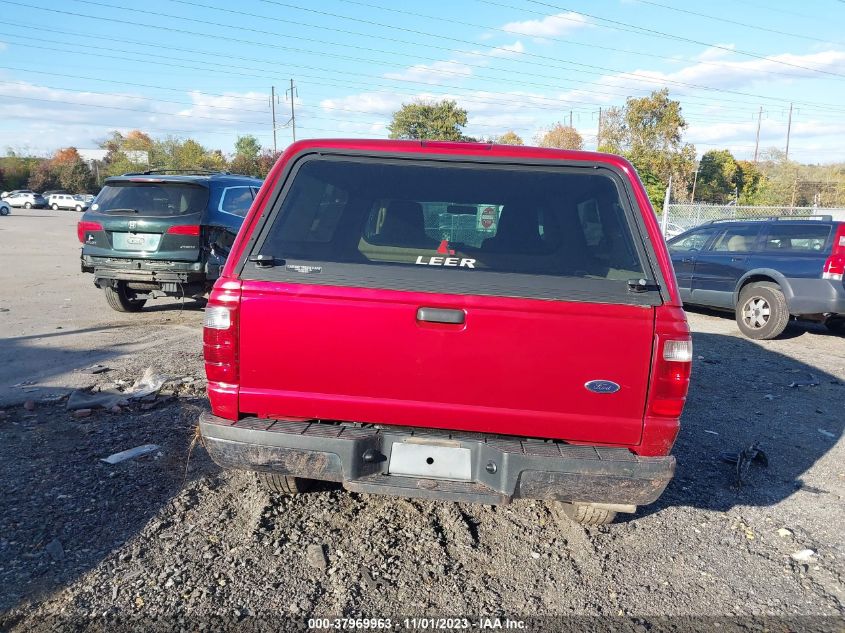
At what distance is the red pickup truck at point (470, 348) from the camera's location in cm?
272

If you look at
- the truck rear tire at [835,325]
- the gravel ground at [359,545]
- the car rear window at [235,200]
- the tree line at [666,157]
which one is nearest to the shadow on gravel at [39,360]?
the gravel ground at [359,545]

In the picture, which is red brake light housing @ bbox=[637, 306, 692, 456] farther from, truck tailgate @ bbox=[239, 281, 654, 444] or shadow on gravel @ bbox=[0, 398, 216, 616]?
shadow on gravel @ bbox=[0, 398, 216, 616]

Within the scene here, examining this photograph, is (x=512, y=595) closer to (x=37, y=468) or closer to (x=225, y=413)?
(x=225, y=413)

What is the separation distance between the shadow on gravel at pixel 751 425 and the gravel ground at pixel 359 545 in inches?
1.2

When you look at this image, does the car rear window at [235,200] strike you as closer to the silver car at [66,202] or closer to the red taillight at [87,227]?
the red taillight at [87,227]

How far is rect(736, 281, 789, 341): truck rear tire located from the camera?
344 inches

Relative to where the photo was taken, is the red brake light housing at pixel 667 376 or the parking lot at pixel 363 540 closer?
the red brake light housing at pixel 667 376

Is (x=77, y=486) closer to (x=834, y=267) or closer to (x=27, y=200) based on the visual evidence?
(x=834, y=267)

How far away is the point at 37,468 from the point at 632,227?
3761 millimetres

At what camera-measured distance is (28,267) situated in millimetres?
13648

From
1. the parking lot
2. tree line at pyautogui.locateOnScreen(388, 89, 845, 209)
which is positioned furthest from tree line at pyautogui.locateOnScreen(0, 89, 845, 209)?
the parking lot

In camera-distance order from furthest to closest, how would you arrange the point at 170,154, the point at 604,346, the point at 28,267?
1. the point at 170,154
2. the point at 28,267
3. the point at 604,346

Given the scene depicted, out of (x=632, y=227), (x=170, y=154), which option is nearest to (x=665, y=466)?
(x=632, y=227)

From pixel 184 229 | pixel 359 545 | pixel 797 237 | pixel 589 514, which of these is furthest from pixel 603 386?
pixel 797 237
